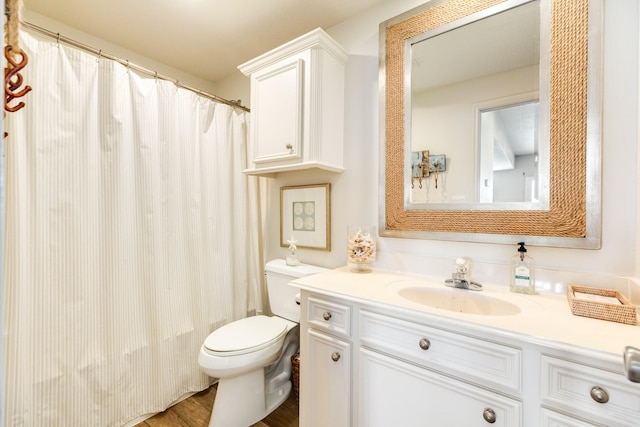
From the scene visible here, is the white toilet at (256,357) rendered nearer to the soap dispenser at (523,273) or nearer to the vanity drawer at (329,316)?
the vanity drawer at (329,316)

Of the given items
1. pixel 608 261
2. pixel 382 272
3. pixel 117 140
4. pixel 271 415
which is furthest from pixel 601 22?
pixel 271 415

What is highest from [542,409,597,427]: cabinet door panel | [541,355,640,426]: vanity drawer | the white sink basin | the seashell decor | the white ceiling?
the white ceiling

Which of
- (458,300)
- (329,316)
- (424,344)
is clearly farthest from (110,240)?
(458,300)

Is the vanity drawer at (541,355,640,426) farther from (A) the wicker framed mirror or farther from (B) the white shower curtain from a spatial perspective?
(B) the white shower curtain

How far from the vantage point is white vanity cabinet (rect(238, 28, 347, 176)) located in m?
1.61

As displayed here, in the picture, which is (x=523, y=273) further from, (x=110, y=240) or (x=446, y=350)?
(x=110, y=240)

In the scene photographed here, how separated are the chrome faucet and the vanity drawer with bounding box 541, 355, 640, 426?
44 centimetres

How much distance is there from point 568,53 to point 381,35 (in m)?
0.85

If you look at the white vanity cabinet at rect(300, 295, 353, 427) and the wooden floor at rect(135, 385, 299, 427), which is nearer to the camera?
the white vanity cabinet at rect(300, 295, 353, 427)

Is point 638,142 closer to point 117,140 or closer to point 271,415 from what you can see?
point 271,415

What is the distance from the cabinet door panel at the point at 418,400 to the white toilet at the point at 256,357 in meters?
0.64

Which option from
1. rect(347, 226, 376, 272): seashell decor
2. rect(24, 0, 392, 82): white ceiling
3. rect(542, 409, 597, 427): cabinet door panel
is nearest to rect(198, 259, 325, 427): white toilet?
rect(347, 226, 376, 272): seashell decor

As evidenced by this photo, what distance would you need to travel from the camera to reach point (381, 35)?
1.64m

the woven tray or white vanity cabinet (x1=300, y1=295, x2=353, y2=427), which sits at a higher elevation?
the woven tray
